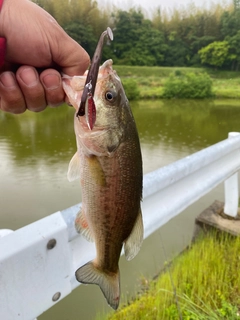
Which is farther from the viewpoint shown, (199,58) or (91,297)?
(199,58)

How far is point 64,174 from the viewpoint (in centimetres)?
537

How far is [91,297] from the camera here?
2.80 meters

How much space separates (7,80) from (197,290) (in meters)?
1.89

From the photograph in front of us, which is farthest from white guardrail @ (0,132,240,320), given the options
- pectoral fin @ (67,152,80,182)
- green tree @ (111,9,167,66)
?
green tree @ (111,9,167,66)

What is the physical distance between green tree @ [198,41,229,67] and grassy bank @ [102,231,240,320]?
35508 millimetres

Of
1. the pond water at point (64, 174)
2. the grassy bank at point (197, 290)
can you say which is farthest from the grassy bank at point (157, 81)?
the grassy bank at point (197, 290)

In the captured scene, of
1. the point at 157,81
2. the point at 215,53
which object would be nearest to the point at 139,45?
the point at 157,81

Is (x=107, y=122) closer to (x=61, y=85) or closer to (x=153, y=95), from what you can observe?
(x=61, y=85)

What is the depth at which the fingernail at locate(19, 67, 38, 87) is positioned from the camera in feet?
4.03

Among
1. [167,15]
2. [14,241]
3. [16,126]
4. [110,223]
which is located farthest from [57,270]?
[167,15]

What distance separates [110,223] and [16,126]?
859 centimetres

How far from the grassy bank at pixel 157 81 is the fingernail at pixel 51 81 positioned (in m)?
19.1

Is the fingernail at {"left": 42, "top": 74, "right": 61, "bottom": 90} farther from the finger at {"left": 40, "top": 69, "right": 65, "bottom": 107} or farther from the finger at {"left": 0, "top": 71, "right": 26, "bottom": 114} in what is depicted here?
the finger at {"left": 0, "top": 71, "right": 26, "bottom": 114}

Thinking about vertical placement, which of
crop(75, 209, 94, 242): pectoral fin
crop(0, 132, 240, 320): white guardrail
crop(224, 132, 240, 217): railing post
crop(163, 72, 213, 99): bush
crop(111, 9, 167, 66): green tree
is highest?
crop(111, 9, 167, 66): green tree
